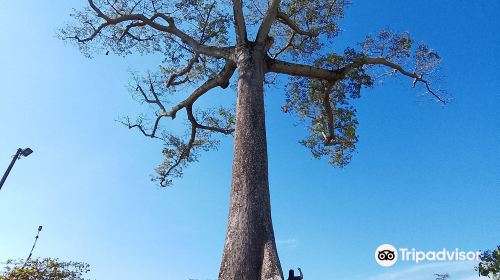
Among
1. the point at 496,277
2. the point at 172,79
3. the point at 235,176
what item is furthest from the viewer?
the point at 496,277

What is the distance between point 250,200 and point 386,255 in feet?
16.1

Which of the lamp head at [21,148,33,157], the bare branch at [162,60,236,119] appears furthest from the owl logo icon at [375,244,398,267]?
the lamp head at [21,148,33,157]

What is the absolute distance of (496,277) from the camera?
13.7 m

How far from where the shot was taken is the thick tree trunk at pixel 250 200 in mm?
4078

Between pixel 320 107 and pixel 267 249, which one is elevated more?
pixel 320 107

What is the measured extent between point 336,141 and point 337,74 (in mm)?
3003

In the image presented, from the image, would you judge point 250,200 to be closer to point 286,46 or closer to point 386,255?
point 386,255

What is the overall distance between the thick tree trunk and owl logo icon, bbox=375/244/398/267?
4.46 meters

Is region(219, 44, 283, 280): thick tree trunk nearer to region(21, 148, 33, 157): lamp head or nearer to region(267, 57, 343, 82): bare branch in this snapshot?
region(267, 57, 343, 82): bare branch

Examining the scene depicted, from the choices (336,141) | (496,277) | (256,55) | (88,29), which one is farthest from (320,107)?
(496,277)

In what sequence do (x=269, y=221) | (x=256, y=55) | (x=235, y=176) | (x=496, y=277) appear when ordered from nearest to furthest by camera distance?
(x=269, y=221) → (x=235, y=176) → (x=256, y=55) → (x=496, y=277)

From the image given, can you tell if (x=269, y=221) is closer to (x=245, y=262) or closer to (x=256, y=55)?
(x=245, y=262)

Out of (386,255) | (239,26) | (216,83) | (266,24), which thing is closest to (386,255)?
(386,255)

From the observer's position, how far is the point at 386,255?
806 centimetres
